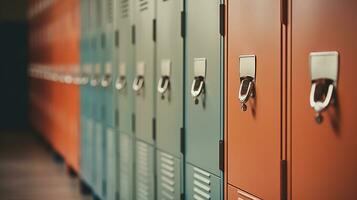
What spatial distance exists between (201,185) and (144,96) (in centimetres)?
103

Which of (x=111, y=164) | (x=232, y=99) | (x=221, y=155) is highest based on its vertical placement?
(x=232, y=99)

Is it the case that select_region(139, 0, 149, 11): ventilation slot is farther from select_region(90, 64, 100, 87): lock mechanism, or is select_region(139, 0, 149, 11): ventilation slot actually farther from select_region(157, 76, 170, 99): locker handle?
select_region(90, 64, 100, 87): lock mechanism

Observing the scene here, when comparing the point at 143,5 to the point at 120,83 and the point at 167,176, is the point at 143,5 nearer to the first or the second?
the point at 120,83

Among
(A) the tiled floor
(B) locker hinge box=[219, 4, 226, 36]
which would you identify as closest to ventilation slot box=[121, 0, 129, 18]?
(B) locker hinge box=[219, 4, 226, 36]

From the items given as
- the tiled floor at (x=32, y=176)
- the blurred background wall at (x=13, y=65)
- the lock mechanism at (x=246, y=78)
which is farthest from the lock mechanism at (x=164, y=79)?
the blurred background wall at (x=13, y=65)

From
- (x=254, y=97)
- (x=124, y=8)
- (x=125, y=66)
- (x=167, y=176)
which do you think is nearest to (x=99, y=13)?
(x=124, y=8)

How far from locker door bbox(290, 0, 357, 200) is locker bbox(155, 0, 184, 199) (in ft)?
3.71

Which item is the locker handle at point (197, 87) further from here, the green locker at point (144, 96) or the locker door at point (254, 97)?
the green locker at point (144, 96)

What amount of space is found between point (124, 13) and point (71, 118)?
2670 millimetres

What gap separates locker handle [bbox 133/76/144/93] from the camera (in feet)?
11.5

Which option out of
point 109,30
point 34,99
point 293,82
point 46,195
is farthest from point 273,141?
point 34,99

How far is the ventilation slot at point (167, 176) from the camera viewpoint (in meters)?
3.02

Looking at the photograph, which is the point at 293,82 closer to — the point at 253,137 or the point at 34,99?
the point at 253,137

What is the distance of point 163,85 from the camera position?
307 cm
